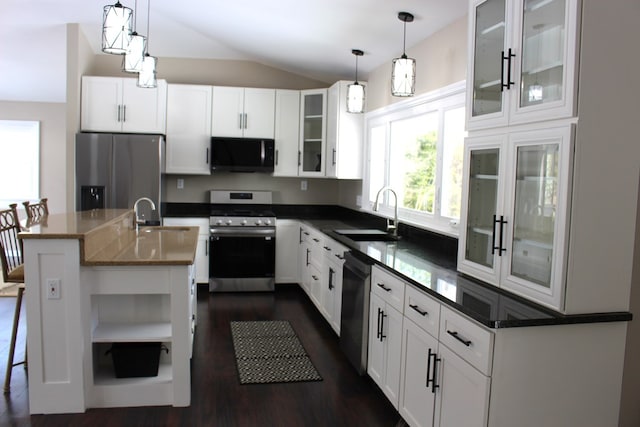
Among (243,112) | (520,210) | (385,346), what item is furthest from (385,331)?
(243,112)

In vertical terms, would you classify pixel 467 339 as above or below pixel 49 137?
below

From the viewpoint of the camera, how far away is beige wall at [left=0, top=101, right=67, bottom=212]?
8117 mm

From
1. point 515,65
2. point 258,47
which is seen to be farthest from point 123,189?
point 515,65

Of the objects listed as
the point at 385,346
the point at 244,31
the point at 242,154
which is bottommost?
the point at 385,346

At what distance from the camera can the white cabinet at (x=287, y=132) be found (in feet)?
20.9

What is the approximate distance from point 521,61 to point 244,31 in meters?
3.68

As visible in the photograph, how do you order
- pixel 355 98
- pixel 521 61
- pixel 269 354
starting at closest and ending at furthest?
pixel 521 61, pixel 269 354, pixel 355 98

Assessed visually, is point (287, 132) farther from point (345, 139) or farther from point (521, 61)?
point (521, 61)

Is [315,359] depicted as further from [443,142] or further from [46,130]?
[46,130]

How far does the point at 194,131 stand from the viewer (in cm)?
617

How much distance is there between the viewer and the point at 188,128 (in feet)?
20.2

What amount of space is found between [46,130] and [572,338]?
806 cm

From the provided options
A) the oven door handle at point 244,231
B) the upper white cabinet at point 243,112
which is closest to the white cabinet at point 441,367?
the oven door handle at point 244,231

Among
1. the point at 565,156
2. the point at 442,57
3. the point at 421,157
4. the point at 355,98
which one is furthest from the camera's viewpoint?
the point at 355,98
